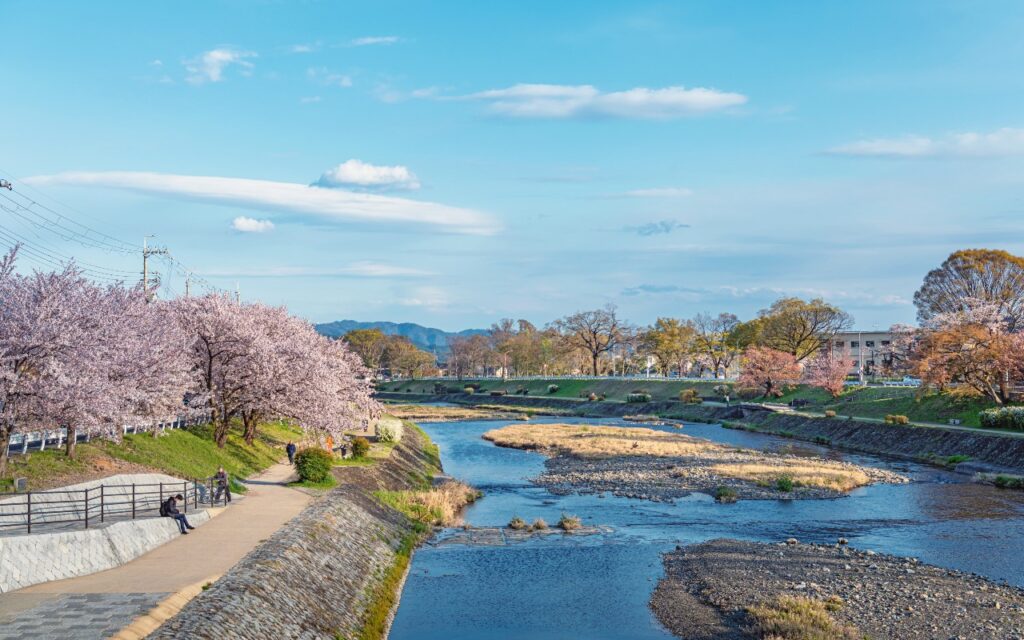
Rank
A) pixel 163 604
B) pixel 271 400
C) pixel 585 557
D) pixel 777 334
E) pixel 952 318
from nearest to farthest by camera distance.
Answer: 1. pixel 163 604
2. pixel 585 557
3. pixel 271 400
4. pixel 952 318
5. pixel 777 334

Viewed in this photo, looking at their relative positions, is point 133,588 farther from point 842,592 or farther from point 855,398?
point 855,398

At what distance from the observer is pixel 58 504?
28.1 meters

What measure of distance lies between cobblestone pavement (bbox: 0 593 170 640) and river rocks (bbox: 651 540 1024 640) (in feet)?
49.8

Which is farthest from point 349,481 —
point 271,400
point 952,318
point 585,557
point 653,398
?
point 653,398

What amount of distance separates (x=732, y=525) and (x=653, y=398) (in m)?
94.0

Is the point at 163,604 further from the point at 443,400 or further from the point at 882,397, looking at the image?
the point at 443,400

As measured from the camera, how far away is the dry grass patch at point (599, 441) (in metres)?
70.0

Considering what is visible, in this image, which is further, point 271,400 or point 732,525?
point 271,400

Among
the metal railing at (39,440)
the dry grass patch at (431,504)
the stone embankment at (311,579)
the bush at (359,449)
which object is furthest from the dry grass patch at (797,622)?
the bush at (359,449)

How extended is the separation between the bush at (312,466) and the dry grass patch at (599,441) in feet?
102

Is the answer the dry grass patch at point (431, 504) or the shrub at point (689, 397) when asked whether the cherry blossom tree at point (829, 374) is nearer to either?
the shrub at point (689, 397)

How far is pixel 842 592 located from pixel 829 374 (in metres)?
81.9

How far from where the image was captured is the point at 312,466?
40.6m

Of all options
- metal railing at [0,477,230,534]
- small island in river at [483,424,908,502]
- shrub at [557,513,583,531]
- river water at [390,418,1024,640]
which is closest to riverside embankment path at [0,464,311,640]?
metal railing at [0,477,230,534]
